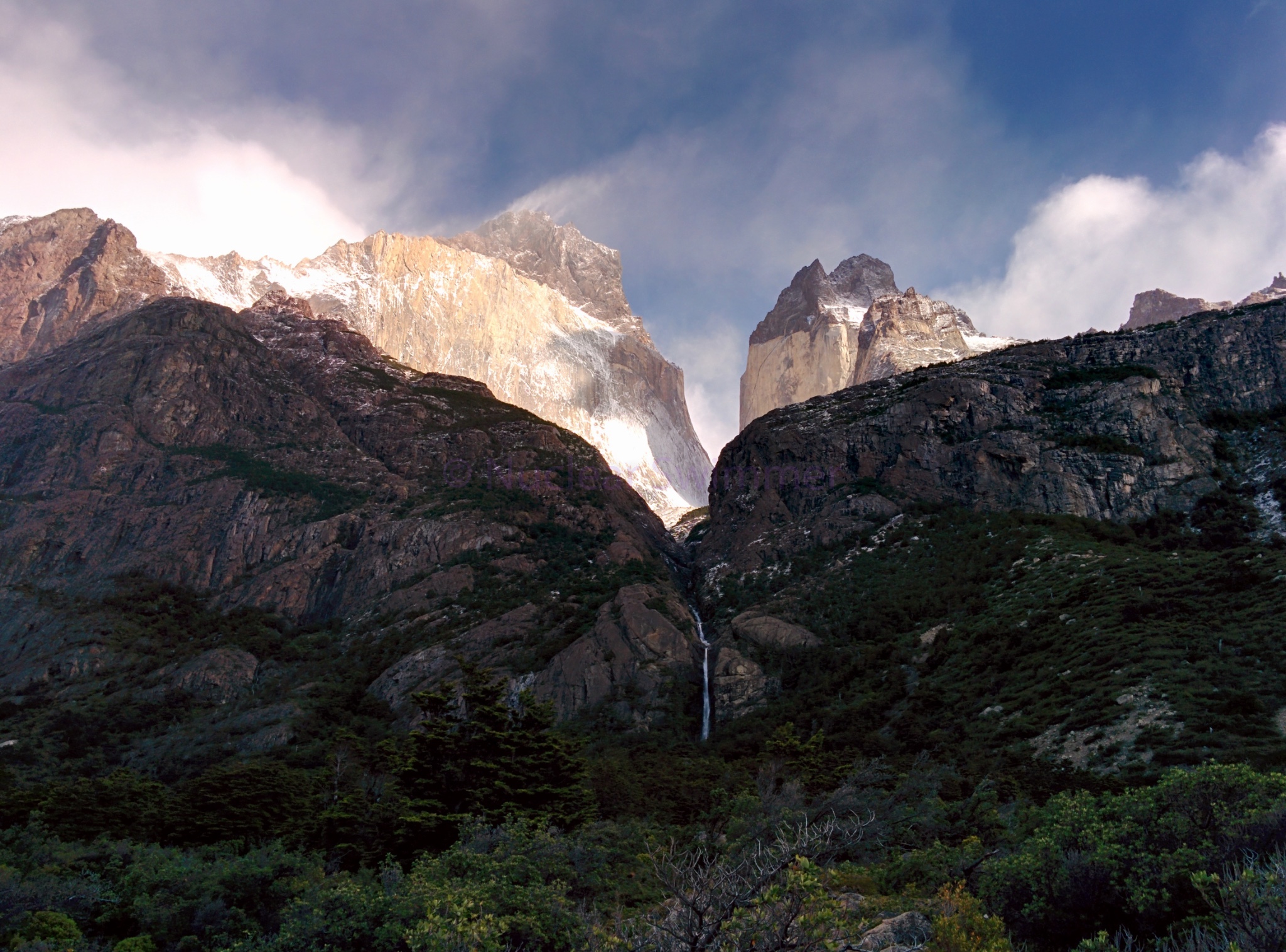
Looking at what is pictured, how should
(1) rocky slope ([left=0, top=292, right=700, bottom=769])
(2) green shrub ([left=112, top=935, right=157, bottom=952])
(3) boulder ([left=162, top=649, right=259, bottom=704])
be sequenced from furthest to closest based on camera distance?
(3) boulder ([left=162, top=649, right=259, bottom=704]), (1) rocky slope ([left=0, top=292, right=700, bottom=769]), (2) green shrub ([left=112, top=935, right=157, bottom=952])

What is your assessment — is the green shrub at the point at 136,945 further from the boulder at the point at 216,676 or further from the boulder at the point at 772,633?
the boulder at the point at 216,676

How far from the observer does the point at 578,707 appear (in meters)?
66.1

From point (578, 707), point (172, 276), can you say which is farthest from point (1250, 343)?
point (172, 276)

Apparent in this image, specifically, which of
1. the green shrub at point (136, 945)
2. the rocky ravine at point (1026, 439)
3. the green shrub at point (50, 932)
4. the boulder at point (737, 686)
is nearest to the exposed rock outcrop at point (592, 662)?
the boulder at point (737, 686)

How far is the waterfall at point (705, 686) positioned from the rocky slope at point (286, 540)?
4.53 feet

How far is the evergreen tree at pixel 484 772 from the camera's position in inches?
1201

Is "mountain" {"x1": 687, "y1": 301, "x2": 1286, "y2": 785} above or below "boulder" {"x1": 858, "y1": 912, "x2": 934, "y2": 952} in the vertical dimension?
above

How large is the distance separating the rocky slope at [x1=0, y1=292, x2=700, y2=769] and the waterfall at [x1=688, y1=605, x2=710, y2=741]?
138 cm

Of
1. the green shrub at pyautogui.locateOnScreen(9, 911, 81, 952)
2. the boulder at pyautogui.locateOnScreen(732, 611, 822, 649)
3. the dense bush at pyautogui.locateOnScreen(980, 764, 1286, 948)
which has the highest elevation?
the boulder at pyautogui.locateOnScreen(732, 611, 822, 649)

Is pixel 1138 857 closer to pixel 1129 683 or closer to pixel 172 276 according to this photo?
pixel 1129 683

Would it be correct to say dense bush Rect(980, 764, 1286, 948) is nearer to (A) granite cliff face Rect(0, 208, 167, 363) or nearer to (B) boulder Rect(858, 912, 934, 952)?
(B) boulder Rect(858, 912, 934, 952)

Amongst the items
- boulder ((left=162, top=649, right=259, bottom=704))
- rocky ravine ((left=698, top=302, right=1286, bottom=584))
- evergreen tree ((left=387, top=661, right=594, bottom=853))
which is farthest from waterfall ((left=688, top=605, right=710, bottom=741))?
boulder ((left=162, top=649, right=259, bottom=704))

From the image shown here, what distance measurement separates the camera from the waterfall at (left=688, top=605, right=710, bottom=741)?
6681cm

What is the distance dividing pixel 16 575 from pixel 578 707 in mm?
66484
